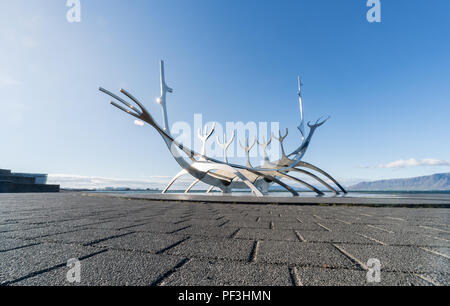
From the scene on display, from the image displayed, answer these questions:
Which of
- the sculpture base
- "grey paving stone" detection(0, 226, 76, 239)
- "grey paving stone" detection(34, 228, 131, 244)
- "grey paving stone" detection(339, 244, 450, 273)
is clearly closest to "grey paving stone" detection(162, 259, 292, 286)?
"grey paving stone" detection(339, 244, 450, 273)

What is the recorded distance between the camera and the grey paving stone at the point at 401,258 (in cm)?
117

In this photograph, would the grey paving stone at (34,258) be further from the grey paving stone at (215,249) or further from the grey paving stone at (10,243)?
the grey paving stone at (215,249)

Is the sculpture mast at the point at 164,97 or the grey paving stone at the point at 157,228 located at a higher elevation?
the sculpture mast at the point at 164,97

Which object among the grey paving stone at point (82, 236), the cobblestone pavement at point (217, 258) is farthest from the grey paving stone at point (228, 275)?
the grey paving stone at point (82, 236)

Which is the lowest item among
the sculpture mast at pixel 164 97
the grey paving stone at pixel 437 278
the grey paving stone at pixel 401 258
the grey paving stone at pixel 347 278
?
the grey paving stone at pixel 401 258

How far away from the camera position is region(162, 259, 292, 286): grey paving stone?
3.16ft

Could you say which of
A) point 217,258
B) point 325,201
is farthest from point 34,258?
point 325,201

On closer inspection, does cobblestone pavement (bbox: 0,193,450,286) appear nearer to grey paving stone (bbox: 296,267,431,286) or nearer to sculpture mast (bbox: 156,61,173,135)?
grey paving stone (bbox: 296,267,431,286)

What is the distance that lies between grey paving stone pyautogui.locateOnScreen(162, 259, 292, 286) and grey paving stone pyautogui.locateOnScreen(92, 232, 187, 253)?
480 millimetres

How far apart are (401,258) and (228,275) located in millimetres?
1220

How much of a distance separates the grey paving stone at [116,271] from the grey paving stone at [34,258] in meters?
0.12

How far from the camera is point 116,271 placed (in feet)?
3.46

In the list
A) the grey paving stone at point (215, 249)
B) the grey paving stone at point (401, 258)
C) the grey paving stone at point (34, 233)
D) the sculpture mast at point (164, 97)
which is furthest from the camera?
the sculpture mast at point (164, 97)
